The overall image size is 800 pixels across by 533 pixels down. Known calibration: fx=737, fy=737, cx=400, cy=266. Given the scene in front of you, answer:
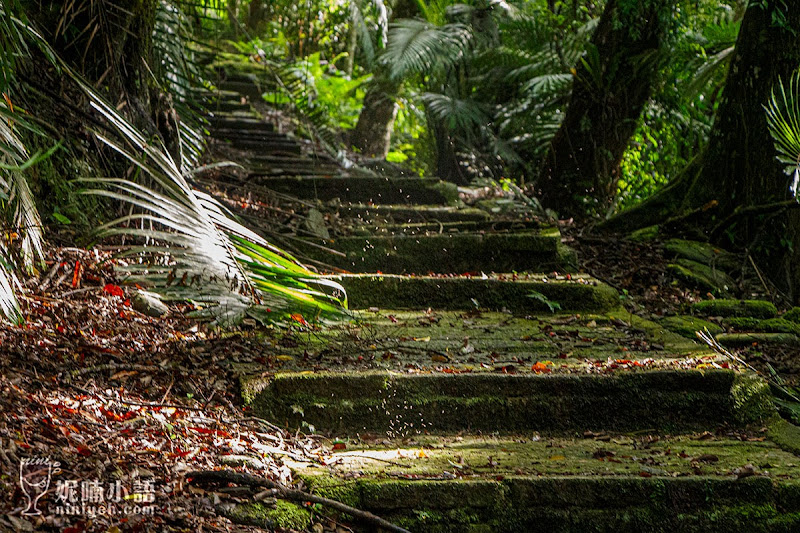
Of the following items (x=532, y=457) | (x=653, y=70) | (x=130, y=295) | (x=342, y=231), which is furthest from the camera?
(x=653, y=70)

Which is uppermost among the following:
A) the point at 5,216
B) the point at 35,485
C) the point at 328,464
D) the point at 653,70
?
the point at 653,70

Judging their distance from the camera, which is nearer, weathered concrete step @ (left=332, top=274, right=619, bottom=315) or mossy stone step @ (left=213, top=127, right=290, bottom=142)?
weathered concrete step @ (left=332, top=274, right=619, bottom=315)

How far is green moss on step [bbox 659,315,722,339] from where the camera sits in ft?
11.0

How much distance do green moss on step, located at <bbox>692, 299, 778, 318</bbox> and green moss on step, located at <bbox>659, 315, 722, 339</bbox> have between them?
0.56 ft

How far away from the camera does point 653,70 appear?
214 inches

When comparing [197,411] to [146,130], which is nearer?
[197,411]

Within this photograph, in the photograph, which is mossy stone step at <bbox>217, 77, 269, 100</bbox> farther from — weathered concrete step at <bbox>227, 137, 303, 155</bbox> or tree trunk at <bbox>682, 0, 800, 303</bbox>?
tree trunk at <bbox>682, 0, 800, 303</bbox>

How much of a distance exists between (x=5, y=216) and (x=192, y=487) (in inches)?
40.7

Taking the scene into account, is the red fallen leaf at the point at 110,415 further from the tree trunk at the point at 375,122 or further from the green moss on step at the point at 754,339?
the tree trunk at the point at 375,122

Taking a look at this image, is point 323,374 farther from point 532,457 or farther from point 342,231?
point 342,231

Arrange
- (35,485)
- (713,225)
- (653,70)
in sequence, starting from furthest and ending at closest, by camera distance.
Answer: (653,70)
(713,225)
(35,485)

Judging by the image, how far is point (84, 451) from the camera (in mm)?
1602

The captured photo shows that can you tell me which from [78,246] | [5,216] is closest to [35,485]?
[5,216]

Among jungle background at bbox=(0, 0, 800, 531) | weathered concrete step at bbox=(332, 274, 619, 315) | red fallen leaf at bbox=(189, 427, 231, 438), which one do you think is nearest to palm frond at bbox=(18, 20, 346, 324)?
jungle background at bbox=(0, 0, 800, 531)
